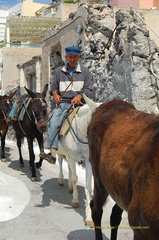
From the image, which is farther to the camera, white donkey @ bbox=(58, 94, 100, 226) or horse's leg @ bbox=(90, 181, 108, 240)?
white donkey @ bbox=(58, 94, 100, 226)

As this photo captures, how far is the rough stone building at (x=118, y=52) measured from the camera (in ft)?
23.4

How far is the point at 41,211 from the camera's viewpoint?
17.4 ft

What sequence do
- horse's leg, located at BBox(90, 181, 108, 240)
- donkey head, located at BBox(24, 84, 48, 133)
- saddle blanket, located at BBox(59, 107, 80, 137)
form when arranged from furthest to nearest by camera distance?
donkey head, located at BBox(24, 84, 48, 133) < saddle blanket, located at BBox(59, 107, 80, 137) < horse's leg, located at BBox(90, 181, 108, 240)

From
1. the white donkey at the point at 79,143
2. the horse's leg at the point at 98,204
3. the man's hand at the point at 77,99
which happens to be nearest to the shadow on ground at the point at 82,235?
the white donkey at the point at 79,143

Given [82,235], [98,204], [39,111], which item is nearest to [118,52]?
[39,111]

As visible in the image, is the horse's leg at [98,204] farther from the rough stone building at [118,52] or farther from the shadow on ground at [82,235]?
the rough stone building at [118,52]

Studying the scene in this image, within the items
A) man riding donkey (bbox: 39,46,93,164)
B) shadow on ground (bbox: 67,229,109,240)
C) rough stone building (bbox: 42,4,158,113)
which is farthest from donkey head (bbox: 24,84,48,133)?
shadow on ground (bbox: 67,229,109,240)

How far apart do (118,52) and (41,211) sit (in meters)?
4.52

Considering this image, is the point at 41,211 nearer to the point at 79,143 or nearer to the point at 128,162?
the point at 79,143

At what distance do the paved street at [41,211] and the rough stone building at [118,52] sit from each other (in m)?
2.31

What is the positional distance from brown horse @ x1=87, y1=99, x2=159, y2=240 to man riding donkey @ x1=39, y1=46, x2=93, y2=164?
1.82m

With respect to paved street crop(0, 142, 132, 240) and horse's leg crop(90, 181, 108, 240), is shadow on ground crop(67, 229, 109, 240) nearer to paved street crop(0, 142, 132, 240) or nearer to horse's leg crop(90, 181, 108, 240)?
paved street crop(0, 142, 132, 240)

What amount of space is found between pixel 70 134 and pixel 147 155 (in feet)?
10.5

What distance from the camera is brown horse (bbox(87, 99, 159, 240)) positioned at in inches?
87.3
